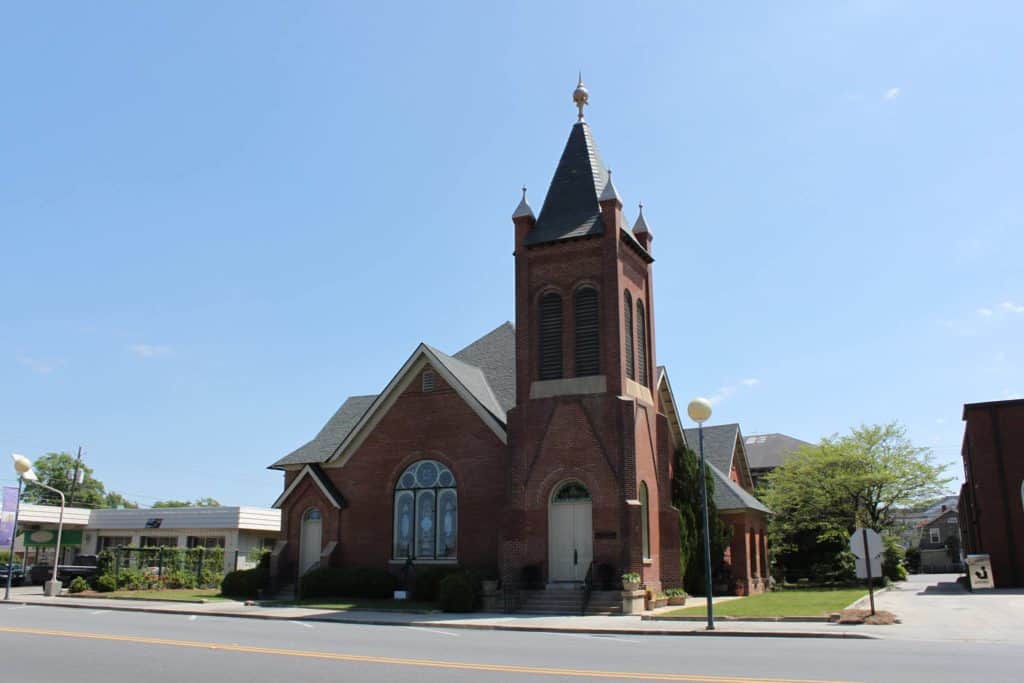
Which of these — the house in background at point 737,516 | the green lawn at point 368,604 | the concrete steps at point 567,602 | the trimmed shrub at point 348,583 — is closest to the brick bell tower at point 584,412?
the concrete steps at point 567,602

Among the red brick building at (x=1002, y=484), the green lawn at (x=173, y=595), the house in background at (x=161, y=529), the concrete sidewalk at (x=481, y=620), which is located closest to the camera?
the concrete sidewalk at (x=481, y=620)

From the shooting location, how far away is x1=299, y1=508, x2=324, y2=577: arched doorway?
3491 cm

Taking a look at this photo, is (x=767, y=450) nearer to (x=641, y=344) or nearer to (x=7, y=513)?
(x=641, y=344)

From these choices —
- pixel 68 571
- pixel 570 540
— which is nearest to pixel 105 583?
pixel 68 571

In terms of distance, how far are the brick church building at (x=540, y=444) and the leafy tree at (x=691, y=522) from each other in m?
0.73

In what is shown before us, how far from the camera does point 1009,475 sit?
3488cm

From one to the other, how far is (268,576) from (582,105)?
74.2ft

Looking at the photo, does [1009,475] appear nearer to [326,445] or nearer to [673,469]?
[673,469]

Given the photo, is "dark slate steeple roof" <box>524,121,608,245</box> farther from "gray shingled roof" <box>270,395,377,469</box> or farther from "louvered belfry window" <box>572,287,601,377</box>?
Result: "gray shingled roof" <box>270,395,377,469</box>

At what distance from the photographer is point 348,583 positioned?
31.5 meters

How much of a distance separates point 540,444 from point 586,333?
13.8 ft

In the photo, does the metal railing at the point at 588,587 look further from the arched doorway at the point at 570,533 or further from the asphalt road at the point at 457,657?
the asphalt road at the point at 457,657

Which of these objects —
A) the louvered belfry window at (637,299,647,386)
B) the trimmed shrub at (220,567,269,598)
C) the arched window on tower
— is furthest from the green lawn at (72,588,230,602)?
the louvered belfry window at (637,299,647,386)

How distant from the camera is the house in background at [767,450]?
221ft
